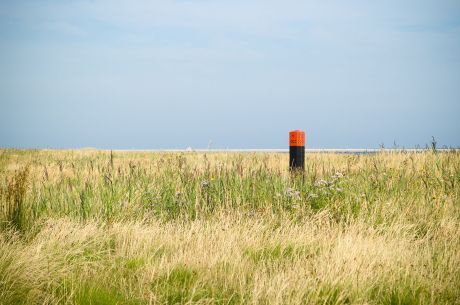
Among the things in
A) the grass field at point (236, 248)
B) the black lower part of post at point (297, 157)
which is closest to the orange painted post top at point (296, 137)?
the black lower part of post at point (297, 157)

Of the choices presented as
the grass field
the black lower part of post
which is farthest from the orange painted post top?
the grass field

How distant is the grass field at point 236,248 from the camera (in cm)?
317

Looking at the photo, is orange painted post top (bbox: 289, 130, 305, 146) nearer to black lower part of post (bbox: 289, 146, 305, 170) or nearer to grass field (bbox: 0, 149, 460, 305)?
black lower part of post (bbox: 289, 146, 305, 170)

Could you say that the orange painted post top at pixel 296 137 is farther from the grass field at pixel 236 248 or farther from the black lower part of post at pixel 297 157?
the grass field at pixel 236 248

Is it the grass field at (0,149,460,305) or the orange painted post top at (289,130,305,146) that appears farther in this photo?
the orange painted post top at (289,130,305,146)

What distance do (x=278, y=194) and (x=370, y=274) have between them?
8.45 ft

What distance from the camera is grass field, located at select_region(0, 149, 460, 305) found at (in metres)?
3.17

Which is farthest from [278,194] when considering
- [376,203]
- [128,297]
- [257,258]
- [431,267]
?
[128,297]

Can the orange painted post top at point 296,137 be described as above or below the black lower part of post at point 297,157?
above

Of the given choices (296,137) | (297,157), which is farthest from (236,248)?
(296,137)

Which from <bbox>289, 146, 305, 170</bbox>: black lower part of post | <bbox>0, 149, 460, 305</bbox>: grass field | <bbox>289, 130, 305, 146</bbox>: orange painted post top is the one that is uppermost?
<bbox>289, 130, 305, 146</bbox>: orange painted post top

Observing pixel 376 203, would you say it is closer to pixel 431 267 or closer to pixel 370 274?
pixel 431 267

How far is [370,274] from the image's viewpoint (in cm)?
330

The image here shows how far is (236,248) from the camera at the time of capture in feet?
12.8
